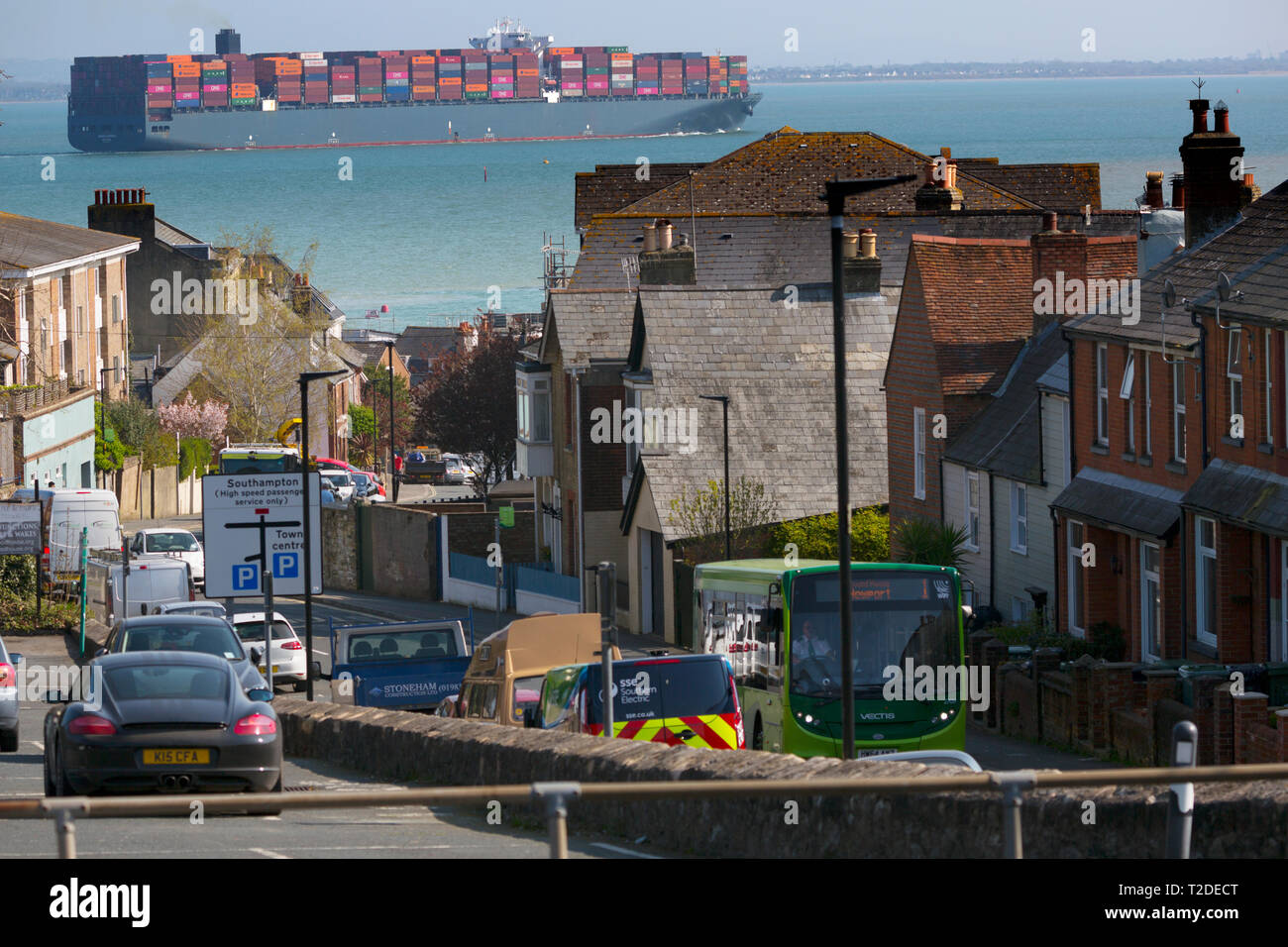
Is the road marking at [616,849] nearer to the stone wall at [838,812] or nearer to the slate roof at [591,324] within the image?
the stone wall at [838,812]

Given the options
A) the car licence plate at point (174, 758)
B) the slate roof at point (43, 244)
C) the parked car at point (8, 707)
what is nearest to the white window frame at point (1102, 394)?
the parked car at point (8, 707)

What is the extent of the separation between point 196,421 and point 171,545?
97.2 ft


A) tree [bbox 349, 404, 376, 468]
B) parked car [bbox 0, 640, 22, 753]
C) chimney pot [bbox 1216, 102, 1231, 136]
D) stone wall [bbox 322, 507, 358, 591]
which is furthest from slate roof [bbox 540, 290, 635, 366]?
tree [bbox 349, 404, 376, 468]

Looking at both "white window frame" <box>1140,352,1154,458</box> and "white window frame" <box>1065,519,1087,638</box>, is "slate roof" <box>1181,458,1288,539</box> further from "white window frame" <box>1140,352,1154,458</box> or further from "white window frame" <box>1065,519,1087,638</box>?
"white window frame" <box>1065,519,1087,638</box>

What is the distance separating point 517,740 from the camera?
15773 mm

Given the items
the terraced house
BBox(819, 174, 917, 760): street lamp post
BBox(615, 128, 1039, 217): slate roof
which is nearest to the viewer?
BBox(819, 174, 917, 760): street lamp post

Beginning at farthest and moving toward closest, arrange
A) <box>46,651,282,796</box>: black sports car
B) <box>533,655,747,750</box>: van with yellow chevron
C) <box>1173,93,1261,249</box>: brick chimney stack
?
<box>1173,93,1261,249</box>: brick chimney stack
<box>533,655,747,750</box>: van with yellow chevron
<box>46,651,282,796</box>: black sports car

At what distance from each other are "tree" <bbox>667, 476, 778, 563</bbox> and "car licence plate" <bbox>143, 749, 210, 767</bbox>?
27113 mm

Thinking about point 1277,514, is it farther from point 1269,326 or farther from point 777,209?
point 777,209

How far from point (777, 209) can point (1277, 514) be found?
37.1 m

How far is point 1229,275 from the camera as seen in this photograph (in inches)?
1097

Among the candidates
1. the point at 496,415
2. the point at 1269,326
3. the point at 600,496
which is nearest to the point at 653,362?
the point at 600,496

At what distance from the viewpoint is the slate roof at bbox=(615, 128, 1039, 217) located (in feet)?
201

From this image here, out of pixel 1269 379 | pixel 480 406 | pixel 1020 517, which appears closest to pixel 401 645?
pixel 1020 517
